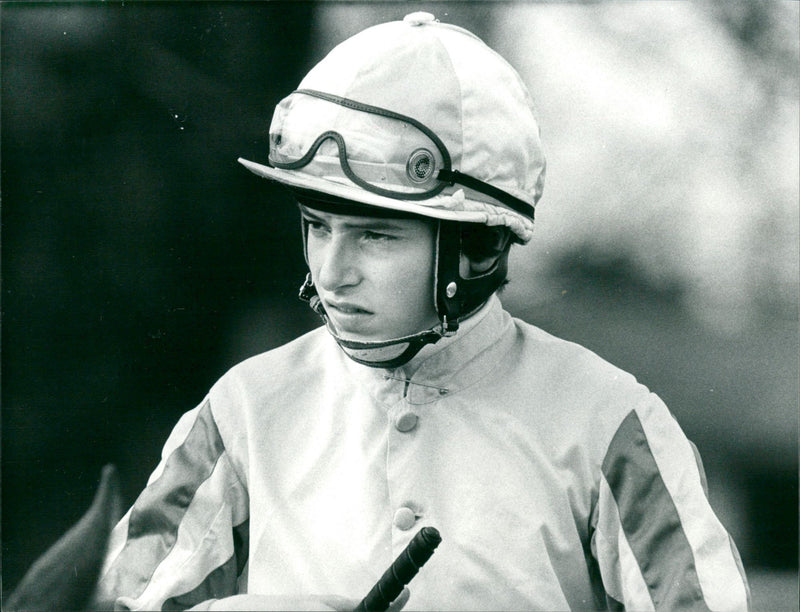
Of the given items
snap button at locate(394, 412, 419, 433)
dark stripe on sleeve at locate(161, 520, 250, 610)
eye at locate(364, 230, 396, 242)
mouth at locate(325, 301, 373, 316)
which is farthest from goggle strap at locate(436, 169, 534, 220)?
dark stripe on sleeve at locate(161, 520, 250, 610)

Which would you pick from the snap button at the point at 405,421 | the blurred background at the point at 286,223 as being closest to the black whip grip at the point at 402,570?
the snap button at the point at 405,421

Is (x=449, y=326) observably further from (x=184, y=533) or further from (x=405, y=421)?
(x=184, y=533)

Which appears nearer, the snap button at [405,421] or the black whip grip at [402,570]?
the black whip grip at [402,570]

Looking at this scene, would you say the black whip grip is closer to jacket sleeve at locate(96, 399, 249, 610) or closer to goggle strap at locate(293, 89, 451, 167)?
jacket sleeve at locate(96, 399, 249, 610)

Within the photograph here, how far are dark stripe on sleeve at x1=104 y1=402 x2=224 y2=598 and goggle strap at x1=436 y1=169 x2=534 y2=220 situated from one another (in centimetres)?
58

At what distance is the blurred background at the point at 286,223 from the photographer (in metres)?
2.04

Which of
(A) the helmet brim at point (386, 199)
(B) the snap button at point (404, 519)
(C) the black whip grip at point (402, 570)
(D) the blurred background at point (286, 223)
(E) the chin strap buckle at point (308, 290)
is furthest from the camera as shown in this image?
(D) the blurred background at point (286, 223)

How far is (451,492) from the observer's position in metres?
1.71

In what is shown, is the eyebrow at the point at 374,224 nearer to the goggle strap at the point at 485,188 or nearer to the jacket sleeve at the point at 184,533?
the goggle strap at the point at 485,188

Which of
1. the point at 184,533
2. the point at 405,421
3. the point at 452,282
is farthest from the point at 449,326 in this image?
the point at 184,533

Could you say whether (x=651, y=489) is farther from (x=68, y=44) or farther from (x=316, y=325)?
(x=68, y=44)

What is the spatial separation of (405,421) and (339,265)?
29 centimetres

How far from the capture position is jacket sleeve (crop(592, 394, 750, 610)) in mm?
1608

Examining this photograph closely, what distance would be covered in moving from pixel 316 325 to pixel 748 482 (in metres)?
0.92
